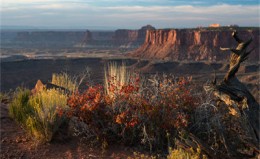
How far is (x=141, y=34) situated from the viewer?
14575 centimetres

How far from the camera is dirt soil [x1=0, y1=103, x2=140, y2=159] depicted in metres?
6.26

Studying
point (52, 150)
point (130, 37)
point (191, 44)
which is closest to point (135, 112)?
Answer: point (52, 150)

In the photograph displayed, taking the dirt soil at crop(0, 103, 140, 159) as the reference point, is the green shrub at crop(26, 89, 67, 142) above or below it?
above

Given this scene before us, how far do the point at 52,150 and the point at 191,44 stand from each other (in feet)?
261

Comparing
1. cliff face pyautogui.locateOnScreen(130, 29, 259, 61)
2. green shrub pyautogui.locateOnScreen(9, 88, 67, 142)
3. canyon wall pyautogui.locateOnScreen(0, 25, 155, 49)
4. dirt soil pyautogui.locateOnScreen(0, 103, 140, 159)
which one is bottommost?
canyon wall pyautogui.locateOnScreen(0, 25, 155, 49)

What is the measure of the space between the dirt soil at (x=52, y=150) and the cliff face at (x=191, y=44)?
68.1 metres

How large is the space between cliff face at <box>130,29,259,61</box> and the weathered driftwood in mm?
68040

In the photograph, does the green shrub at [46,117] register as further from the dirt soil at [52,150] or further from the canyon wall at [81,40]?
the canyon wall at [81,40]

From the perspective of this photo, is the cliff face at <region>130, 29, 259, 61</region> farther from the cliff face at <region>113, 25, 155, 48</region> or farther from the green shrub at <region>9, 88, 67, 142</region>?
the green shrub at <region>9, 88, 67, 142</region>

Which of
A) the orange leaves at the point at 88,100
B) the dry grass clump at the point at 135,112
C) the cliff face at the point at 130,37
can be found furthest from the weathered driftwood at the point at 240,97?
the cliff face at the point at 130,37

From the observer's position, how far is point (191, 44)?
276 feet

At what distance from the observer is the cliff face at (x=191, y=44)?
75912mm

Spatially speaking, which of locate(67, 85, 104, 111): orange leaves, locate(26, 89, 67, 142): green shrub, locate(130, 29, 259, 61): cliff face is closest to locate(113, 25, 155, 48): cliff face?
locate(130, 29, 259, 61): cliff face

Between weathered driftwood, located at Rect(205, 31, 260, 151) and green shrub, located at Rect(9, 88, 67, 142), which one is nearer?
weathered driftwood, located at Rect(205, 31, 260, 151)
